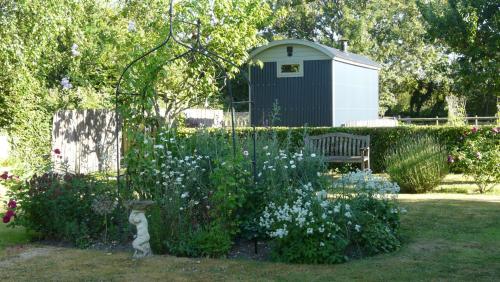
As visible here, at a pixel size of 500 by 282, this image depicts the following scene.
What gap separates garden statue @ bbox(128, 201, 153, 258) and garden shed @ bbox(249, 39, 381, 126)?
10.7 metres

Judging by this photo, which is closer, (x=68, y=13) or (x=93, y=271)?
(x=93, y=271)

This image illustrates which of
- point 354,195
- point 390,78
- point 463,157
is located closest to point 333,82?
point 463,157

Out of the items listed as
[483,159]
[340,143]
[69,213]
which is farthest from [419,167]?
[69,213]

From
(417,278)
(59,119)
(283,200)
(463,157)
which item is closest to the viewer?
(417,278)

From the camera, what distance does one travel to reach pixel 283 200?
5.67 m

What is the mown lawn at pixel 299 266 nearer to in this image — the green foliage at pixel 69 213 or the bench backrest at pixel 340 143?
the green foliage at pixel 69 213

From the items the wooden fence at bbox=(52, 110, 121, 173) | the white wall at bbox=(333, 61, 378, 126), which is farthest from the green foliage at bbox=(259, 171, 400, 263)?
the white wall at bbox=(333, 61, 378, 126)

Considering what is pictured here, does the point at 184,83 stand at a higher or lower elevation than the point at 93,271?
higher

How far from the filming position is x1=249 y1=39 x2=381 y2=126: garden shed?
16.6 metres

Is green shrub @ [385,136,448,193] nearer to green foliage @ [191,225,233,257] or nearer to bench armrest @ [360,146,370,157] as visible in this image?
bench armrest @ [360,146,370,157]

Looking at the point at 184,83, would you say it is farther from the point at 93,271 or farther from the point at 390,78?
the point at 390,78

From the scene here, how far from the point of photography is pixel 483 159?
9.70 m

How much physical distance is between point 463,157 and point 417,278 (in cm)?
597

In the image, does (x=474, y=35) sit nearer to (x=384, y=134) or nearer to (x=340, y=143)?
(x=384, y=134)
